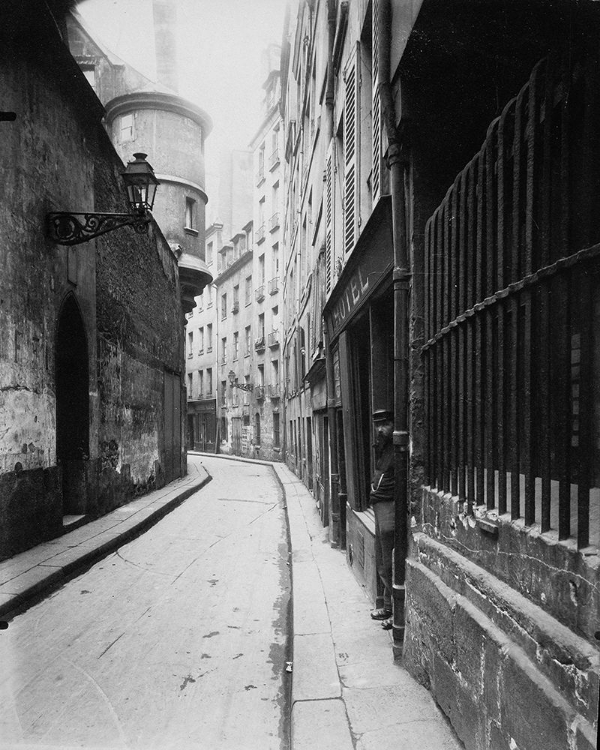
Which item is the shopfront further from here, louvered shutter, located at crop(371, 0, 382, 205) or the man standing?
louvered shutter, located at crop(371, 0, 382, 205)

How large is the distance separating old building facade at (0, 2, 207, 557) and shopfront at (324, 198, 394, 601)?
361 centimetres

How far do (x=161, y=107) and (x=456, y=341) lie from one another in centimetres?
1942

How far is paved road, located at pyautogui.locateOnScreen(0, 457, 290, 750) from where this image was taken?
3.26 meters

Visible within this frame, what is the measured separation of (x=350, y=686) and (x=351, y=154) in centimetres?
549

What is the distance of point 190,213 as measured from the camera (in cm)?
2091

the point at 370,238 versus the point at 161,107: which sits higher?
the point at 161,107

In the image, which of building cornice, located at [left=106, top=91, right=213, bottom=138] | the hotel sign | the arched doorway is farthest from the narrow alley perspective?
building cornice, located at [left=106, top=91, right=213, bottom=138]

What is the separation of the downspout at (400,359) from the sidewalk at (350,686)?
15.4 inches

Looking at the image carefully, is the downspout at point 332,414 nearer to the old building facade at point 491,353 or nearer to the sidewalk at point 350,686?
the sidewalk at point 350,686

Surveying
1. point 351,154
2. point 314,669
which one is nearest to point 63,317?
point 351,154

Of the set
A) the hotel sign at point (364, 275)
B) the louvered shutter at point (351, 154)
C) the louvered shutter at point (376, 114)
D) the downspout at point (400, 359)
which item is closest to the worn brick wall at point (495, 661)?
the downspout at point (400, 359)

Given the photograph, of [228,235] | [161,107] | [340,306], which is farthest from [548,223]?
[228,235]

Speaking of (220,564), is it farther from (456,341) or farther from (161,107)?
(161,107)

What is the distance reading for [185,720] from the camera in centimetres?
337
